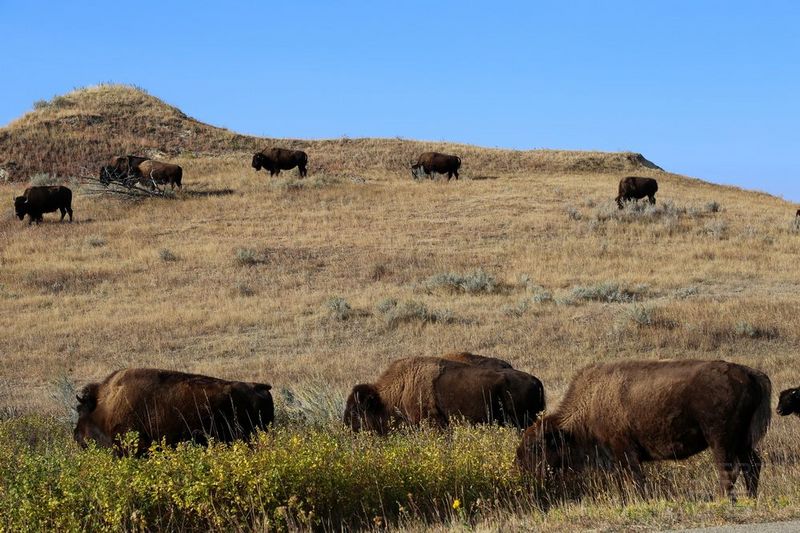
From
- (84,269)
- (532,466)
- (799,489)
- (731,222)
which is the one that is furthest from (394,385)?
(731,222)

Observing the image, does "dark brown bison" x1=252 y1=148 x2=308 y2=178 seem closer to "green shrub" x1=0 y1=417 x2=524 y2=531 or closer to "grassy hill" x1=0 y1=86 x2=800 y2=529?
"grassy hill" x1=0 y1=86 x2=800 y2=529

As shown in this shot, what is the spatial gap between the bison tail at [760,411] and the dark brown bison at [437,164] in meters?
35.6

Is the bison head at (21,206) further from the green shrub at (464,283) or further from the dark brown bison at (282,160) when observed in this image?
the green shrub at (464,283)

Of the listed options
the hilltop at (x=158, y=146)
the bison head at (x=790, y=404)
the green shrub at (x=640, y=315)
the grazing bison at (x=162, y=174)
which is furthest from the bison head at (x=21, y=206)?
the bison head at (x=790, y=404)

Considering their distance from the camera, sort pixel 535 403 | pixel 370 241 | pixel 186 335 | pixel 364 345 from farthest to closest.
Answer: pixel 370 241 → pixel 186 335 → pixel 364 345 → pixel 535 403

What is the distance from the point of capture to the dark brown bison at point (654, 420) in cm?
738

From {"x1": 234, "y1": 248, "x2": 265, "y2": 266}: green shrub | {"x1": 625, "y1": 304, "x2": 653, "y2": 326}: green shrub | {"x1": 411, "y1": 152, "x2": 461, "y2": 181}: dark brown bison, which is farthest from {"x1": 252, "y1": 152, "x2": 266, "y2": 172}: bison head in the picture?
{"x1": 625, "y1": 304, "x2": 653, "y2": 326}: green shrub

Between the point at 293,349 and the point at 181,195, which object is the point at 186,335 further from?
the point at 181,195

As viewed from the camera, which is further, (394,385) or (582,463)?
(394,385)

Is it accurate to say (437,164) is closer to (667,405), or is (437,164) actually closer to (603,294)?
(603,294)

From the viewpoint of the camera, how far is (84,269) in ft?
87.1

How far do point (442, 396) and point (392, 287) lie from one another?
1410 cm

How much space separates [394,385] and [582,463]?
272 cm

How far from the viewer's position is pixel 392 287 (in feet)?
78.7
